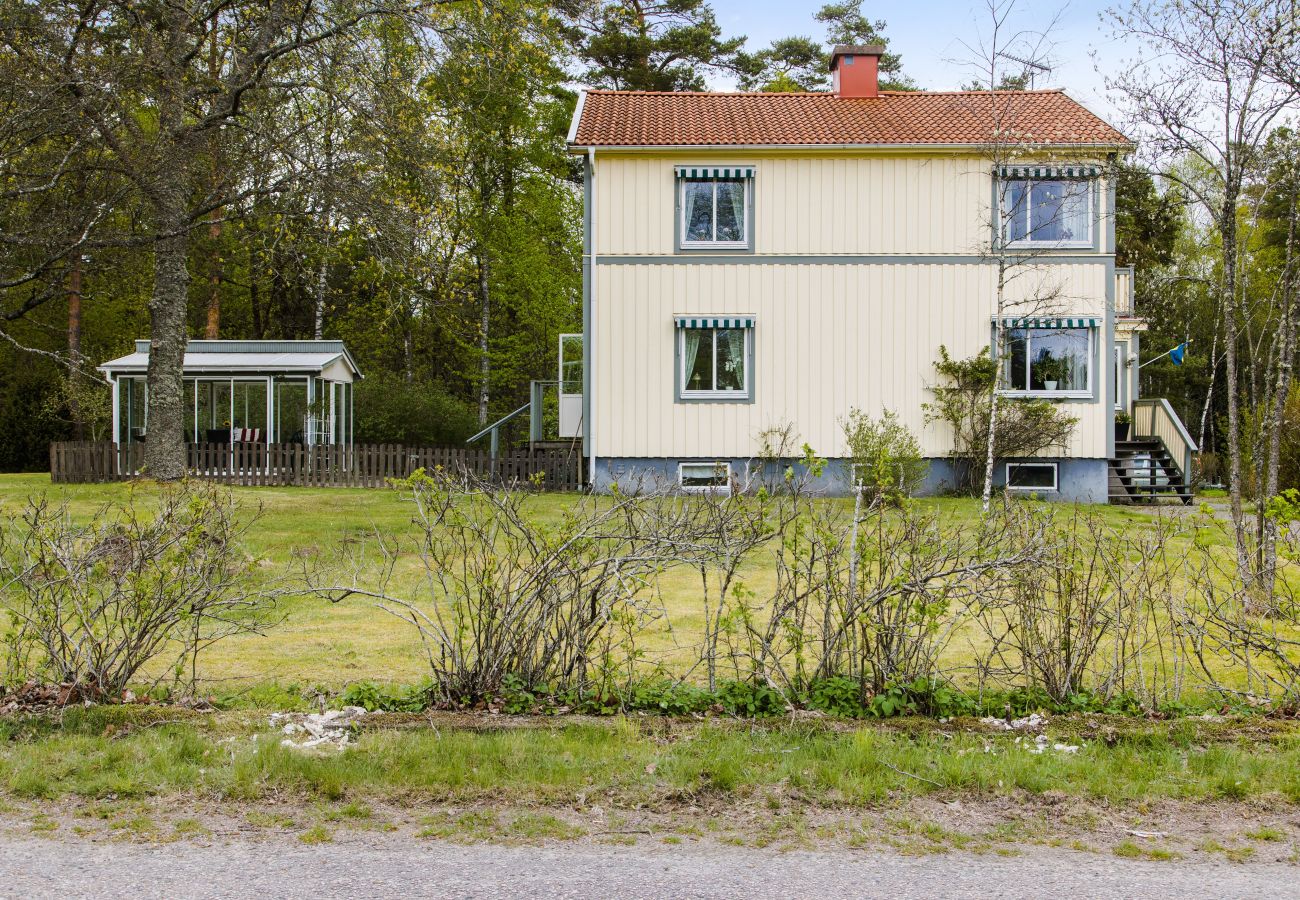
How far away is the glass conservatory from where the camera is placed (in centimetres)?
2702

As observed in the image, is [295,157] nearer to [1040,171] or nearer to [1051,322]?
[1040,171]

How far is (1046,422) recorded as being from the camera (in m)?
19.7

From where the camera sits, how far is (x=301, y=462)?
22828 millimetres

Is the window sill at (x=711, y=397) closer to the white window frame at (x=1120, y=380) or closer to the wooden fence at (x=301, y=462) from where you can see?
the wooden fence at (x=301, y=462)

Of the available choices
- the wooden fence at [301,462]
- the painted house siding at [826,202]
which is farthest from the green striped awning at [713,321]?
the wooden fence at [301,462]

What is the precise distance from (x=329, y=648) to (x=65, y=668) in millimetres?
2503

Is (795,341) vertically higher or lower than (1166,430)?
higher

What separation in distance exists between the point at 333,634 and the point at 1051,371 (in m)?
15.5

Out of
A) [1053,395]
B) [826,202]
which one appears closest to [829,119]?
[826,202]

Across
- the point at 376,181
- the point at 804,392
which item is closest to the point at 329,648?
the point at 376,181

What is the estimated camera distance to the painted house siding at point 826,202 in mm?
20094

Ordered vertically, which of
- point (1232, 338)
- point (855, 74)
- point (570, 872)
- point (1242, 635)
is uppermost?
point (855, 74)

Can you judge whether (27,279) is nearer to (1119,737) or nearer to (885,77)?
(1119,737)

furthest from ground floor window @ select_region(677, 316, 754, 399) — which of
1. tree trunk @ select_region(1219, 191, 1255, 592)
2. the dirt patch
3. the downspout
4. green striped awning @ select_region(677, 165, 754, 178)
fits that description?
the dirt patch
